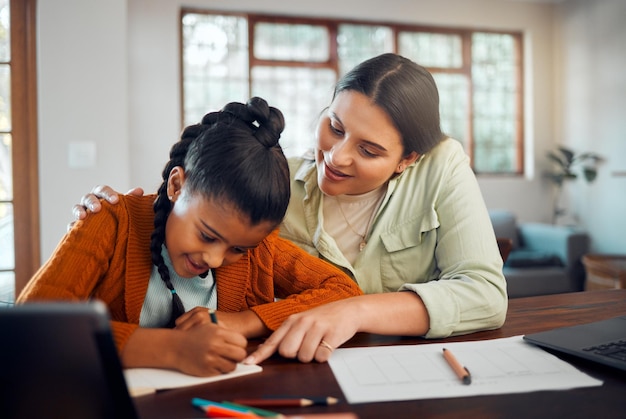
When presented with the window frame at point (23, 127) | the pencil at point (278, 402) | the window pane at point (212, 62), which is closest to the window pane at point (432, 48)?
the window pane at point (212, 62)

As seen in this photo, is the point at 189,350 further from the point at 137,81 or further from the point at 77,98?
the point at 137,81

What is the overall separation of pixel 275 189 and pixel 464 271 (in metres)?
0.43

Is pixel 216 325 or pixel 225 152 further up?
pixel 225 152

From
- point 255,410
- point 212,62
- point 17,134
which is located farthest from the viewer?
point 212,62

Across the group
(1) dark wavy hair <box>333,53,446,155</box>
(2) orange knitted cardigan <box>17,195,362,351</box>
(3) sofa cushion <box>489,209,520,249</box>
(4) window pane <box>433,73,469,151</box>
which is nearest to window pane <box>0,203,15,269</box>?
(2) orange knitted cardigan <box>17,195,362,351</box>

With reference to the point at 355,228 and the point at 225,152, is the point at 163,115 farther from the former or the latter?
the point at 225,152

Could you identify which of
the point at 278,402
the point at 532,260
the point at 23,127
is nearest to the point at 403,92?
the point at 278,402

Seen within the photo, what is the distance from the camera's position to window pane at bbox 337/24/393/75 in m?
5.13

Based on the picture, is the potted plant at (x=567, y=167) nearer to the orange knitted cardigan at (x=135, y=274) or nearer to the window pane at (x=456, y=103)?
the window pane at (x=456, y=103)

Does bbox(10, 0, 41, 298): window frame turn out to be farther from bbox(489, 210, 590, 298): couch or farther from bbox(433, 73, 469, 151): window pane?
bbox(433, 73, 469, 151): window pane

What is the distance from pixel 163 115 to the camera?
459 centimetres

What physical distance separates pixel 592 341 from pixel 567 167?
16.0 feet

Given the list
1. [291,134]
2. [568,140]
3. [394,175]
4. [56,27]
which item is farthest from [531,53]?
[394,175]

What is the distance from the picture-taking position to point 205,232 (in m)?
0.95
